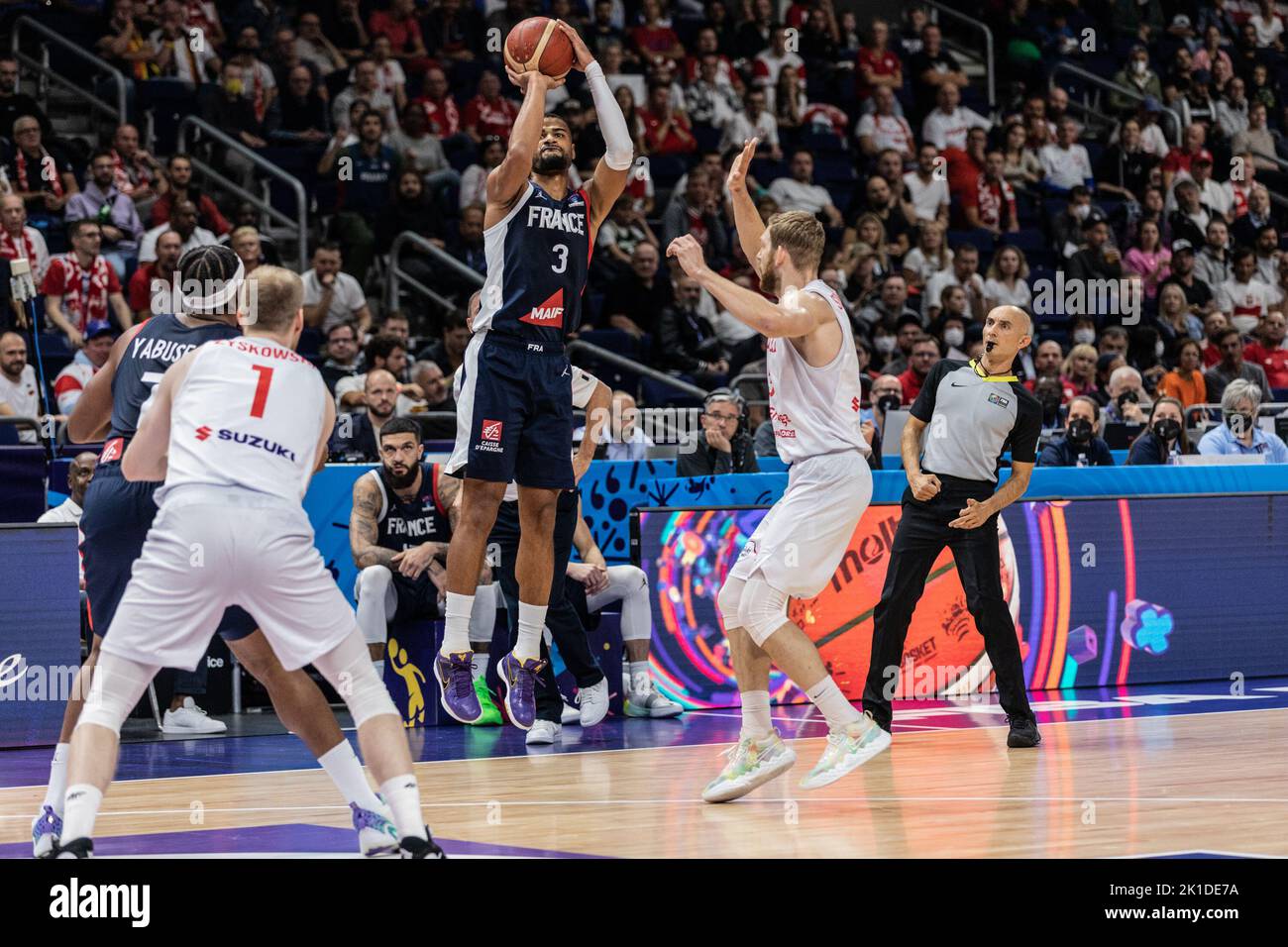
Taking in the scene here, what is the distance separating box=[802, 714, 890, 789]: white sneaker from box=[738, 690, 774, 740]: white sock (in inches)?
10.6


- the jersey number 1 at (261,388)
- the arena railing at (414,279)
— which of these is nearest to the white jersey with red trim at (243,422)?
the jersey number 1 at (261,388)

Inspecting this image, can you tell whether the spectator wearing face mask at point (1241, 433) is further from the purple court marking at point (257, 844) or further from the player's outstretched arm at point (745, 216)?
the purple court marking at point (257, 844)

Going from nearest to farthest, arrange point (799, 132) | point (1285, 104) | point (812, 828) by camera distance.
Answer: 1. point (812, 828)
2. point (799, 132)
3. point (1285, 104)

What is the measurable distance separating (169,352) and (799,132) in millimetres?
14040

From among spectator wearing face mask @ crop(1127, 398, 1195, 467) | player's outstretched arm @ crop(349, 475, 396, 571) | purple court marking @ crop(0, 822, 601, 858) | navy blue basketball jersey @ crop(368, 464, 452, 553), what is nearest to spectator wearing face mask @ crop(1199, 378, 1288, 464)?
spectator wearing face mask @ crop(1127, 398, 1195, 467)

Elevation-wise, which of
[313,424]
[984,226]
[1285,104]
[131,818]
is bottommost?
[131,818]

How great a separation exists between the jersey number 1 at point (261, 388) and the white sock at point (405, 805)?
3.76 ft

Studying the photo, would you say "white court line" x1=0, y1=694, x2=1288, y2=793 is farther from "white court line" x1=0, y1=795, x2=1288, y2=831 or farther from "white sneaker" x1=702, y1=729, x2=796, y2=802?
"white sneaker" x1=702, y1=729, x2=796, y2=802
